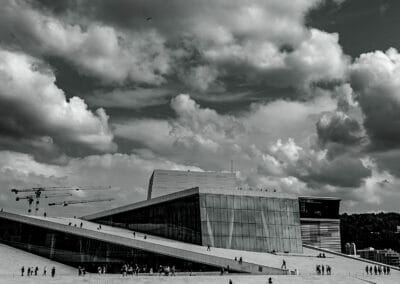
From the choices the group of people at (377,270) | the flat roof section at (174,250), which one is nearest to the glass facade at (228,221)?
the flat roof section at (174,250)

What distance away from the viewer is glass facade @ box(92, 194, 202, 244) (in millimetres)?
Result: 56375

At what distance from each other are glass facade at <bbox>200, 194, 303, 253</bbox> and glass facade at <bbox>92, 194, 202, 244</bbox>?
122cm

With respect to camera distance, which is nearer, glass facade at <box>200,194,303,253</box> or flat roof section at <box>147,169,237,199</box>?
glass facade at <box>200,194,303,253</box>

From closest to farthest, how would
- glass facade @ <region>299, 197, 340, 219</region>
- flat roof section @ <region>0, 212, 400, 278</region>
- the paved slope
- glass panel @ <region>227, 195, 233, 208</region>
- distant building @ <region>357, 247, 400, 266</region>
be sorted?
the paved slope, flat roof section @ <region>0, 212, 400, 278</region>, glass panel @ <region>227, 195, 233, 208</region>, glass facade @ <region>299, 197, 340, 219</region>, distant building @ <region>357, 247, 400, 266</region>

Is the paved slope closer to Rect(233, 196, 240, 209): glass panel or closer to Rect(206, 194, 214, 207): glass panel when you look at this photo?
Rect(206, 194, 214, 207): glass panel

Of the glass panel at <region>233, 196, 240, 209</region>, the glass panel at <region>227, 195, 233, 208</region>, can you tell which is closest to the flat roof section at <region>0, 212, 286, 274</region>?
the glass panel at <region>227, 195, 233, 208</region>

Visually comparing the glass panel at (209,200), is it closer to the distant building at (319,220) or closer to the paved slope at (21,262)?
the paved slope at (21,262)

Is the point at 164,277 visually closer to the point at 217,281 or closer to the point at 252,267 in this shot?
the point at 217,281

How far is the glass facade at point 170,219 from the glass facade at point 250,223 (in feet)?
3.99

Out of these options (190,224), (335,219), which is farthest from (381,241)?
(190,224)

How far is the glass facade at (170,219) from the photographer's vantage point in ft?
185

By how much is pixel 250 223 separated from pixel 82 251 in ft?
68.1

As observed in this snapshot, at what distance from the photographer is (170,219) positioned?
5872 centimetres

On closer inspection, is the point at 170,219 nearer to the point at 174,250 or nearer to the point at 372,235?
the point at 174,250
